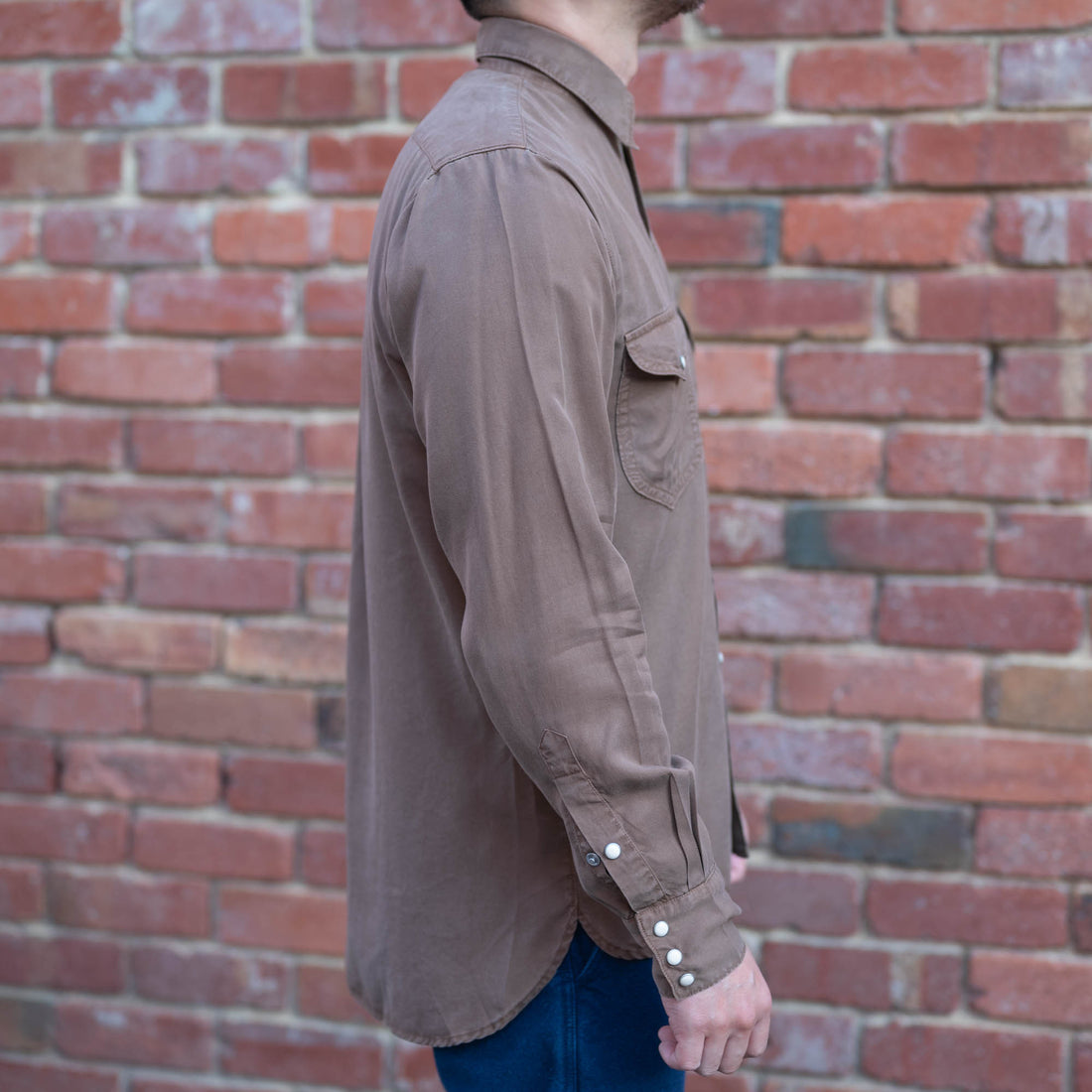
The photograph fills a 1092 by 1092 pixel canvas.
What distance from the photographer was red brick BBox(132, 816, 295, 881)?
1.68 meters

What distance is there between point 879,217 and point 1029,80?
25cm

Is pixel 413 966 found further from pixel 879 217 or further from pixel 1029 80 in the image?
pixel 1029 80

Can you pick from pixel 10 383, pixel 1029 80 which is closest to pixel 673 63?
pixel 1029 80

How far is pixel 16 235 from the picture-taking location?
164 centimetres

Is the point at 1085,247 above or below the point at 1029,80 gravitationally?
below

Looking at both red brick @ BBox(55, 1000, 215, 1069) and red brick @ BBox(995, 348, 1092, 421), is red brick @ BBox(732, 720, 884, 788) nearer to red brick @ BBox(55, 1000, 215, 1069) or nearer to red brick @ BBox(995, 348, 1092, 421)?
red brick @ BBox(995, 348, 1092, 421)

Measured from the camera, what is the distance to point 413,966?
989 mm

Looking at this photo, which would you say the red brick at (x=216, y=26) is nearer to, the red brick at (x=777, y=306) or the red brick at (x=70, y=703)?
the red brick at (x=777, y=306)

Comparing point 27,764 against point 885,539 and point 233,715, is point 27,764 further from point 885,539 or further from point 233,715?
point 885,539

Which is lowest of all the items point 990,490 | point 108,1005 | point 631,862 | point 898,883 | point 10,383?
point 108,1005

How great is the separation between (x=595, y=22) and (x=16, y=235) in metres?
1.04

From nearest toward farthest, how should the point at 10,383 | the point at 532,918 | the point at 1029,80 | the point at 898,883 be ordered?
the point at 532,918, the point at 1029,80, the point at 898,883, the point at 10,383

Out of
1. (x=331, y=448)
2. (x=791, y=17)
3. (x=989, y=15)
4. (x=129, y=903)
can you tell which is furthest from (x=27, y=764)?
(x=989, y=15)

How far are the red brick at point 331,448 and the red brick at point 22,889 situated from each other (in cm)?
79
